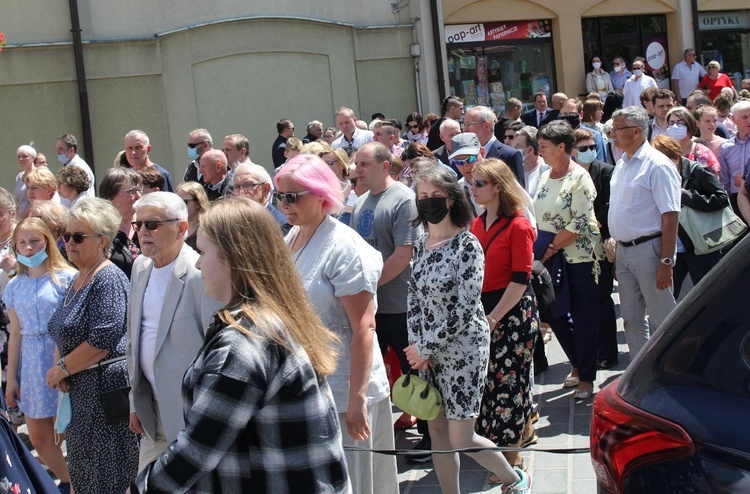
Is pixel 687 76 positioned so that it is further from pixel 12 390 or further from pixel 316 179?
pixel 316 179

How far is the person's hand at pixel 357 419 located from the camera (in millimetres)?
4145

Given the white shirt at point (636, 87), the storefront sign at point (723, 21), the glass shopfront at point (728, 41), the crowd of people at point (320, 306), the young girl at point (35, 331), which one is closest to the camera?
the crowd of people at point (320, 306)

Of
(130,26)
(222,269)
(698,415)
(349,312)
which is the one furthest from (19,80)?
(698,415)

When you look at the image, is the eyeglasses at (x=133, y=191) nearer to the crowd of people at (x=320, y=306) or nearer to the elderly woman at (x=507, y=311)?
the crowd of people at (x=320, y=306)

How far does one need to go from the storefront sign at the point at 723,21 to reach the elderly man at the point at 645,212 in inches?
723

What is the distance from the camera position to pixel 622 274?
6812 millimetres

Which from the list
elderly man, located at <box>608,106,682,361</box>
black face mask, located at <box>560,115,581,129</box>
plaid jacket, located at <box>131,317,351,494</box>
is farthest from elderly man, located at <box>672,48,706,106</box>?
plaid jacket, located at <box>131,317,351,494</box>

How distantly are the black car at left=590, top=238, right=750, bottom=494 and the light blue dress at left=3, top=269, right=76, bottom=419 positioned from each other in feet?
13.1

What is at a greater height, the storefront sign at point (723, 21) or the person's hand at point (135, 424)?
the storefront sign at point (723, 21)

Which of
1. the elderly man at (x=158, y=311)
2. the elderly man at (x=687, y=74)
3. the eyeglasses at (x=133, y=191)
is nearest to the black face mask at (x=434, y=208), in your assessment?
the elderly man at (x=158, y=311)

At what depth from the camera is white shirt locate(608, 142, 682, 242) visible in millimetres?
6359

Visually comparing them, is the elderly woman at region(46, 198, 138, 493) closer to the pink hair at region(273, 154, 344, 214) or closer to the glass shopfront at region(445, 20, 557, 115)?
the pink hair at region(273, 154, 344, 214)

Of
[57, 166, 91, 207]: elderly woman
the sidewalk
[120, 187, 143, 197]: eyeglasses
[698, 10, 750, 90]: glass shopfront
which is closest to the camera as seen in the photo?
the sidewalk

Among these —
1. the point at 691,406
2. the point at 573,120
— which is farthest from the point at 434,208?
the point at 573,120
